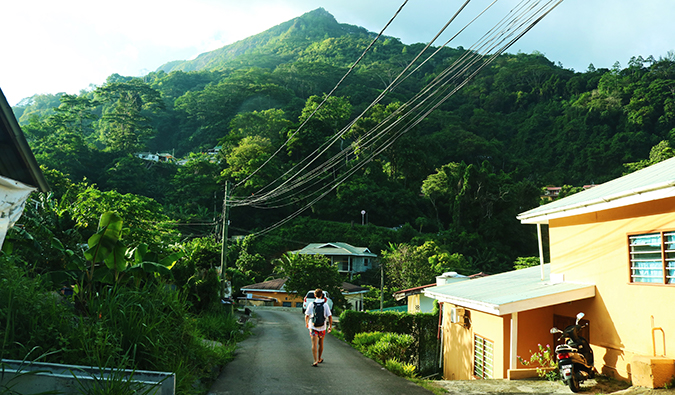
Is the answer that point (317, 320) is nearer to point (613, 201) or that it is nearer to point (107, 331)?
point (107, 331)

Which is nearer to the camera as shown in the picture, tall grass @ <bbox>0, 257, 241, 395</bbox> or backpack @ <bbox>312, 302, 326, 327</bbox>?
tall grass @ <bbox>0, 257, 241, 395</bbox>

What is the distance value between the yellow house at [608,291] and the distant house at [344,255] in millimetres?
38229

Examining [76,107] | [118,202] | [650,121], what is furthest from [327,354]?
[76,107]

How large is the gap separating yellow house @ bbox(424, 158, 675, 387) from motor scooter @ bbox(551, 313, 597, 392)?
1.97 ft

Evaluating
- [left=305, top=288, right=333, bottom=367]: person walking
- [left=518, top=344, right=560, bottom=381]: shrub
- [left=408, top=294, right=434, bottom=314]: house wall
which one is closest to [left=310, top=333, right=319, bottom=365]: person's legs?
[left=305, top=288, right=333, bottom=367]: person walking

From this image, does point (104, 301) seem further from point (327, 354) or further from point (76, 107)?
point (76, 107)

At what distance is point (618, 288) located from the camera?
8.20 metres

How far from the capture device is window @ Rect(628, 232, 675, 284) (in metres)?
7.23

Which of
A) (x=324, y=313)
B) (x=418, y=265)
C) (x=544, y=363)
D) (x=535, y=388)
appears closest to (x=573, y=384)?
(x=535, y=388)

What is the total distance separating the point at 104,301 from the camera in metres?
6.15

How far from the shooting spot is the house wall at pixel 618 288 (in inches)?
287

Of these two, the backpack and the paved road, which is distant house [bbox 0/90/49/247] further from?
the backpack

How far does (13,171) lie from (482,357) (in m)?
10.7

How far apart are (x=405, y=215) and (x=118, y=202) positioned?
38.0 m
